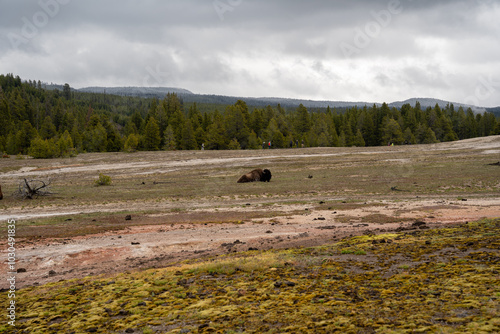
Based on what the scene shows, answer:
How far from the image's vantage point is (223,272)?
369 inches

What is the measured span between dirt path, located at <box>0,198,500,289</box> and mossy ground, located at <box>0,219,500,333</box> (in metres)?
1.74

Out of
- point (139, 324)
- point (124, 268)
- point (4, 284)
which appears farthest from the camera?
point (124, 268)

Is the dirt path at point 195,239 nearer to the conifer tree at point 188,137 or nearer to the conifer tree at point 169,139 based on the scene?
the conifer tree at point 169,139

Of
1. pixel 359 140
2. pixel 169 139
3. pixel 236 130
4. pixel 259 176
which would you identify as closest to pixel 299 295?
pixel 259 176

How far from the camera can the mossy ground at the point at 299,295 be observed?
5.86 metres

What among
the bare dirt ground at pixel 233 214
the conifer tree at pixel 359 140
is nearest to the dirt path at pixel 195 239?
the bare dirt ground at pixel 233 214

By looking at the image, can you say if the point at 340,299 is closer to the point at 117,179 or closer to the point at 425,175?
the point at 425,175

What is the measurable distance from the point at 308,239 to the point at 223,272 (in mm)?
4904

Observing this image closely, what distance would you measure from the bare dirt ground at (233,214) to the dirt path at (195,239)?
0.04m

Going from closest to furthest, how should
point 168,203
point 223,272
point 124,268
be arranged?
point 223,272
point 124,268
point 168,203

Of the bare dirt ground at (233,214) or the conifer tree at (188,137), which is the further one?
the conifer tree at (188,137)

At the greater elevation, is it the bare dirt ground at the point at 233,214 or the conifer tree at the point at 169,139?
the conifer tree at the point at 169,139

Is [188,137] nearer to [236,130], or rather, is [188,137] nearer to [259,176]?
[236,130]

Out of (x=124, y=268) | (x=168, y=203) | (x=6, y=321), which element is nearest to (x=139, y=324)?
(x=6, y=321)
